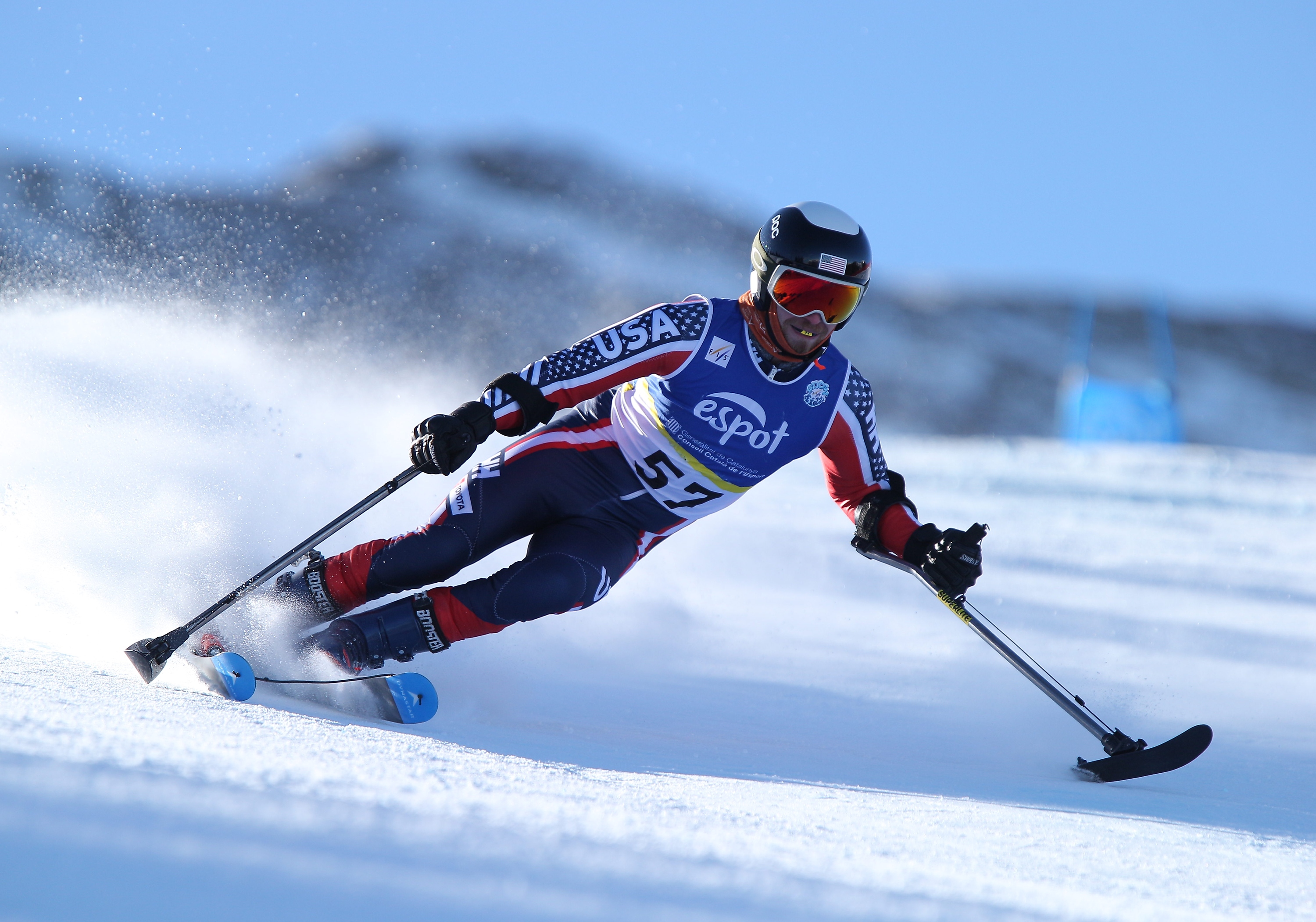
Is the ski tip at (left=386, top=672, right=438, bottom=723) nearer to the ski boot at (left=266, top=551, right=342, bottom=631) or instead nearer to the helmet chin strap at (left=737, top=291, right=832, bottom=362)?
the ski boot at (left=266, top=551, right=342, bottom=631)

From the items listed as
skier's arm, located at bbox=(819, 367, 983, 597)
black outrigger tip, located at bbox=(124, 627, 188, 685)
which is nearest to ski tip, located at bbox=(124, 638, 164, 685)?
black outrigger tip, located at bbox=(124, 627, 188, 685)

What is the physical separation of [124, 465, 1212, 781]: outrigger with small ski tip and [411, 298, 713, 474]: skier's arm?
30 cm

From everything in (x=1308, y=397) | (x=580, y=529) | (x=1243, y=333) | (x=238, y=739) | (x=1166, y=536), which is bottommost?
(x=238, y=739)

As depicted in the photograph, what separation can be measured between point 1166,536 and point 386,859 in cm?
886

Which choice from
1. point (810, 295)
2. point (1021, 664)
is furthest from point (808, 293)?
point (1021, 664)

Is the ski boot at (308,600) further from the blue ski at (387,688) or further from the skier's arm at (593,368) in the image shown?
the skier's arm at (593,368)

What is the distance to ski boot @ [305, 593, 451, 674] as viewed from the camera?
9.27 feet

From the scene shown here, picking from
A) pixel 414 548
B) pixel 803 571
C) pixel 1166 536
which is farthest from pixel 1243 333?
pixel 414 548

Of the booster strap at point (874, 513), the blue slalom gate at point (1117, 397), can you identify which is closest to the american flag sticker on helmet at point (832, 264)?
the booster strap at point (874, 513)

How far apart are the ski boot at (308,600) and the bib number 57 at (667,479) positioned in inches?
38.6

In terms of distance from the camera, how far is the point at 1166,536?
869 centimetres

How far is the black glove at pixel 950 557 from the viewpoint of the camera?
3.03 meters

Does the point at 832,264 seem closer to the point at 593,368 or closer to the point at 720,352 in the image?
the point at 720,352

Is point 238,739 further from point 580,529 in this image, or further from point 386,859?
point 580,529
